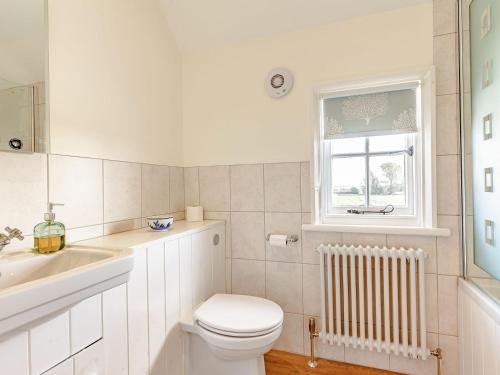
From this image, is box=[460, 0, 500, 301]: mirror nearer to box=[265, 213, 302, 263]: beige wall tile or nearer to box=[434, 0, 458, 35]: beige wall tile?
box=[434, 0, 458, 35]: beige wall tile

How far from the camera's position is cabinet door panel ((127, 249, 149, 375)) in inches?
45.0

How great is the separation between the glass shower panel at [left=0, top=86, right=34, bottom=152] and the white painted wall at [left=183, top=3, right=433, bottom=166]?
1.07 metres

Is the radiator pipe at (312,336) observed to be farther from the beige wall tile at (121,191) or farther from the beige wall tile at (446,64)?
the beige wall tile at (446,64)

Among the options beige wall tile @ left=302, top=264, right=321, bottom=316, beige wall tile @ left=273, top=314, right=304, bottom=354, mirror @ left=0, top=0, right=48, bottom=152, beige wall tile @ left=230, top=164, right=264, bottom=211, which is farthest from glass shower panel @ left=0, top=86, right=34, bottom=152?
beige wall tile @ left=273, top=314, right=304, bottom=354

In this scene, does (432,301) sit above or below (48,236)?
below

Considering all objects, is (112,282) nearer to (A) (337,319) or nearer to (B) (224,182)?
(B) (224,182)

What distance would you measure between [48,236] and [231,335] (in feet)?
2.89

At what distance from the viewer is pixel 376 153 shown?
5.82ft

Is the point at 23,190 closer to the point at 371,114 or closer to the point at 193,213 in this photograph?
the point at 193,213

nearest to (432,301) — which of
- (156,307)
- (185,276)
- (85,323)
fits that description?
(185,276)

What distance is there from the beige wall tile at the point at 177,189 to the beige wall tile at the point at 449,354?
1826mm

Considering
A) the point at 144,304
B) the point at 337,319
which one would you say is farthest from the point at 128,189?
→ the point at 337,319

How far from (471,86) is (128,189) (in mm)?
1938

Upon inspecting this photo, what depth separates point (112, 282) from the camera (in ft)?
2.68
